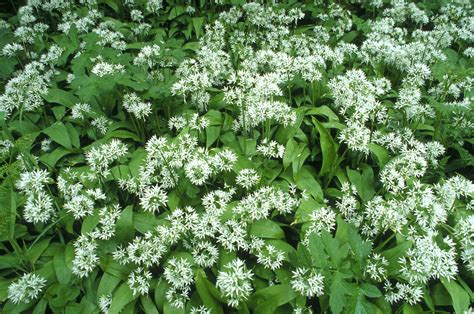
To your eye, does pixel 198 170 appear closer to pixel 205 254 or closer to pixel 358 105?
pixel 205 254

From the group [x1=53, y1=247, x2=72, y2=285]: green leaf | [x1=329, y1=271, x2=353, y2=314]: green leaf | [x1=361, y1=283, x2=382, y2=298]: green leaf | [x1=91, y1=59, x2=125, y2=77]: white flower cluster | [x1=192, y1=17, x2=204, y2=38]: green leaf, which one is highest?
[x1=91, y1=59, x2=125, y2=77]: white flower cluster

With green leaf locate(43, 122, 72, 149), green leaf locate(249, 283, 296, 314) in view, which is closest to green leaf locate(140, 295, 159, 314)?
green leaf locate(249, 283, 296, 314)

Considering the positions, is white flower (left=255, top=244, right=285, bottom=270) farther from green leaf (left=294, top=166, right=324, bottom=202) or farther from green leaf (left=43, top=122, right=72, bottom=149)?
green leaf (left=43, top=122, right=72, bottom=149)

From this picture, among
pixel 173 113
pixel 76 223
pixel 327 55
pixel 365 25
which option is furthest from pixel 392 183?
pixel 365 25

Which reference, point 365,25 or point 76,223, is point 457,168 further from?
point 76,223

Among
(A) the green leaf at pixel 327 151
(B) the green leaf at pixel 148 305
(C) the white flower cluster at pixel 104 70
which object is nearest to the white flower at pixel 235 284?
(B) the green leaf at pixel 148 305
